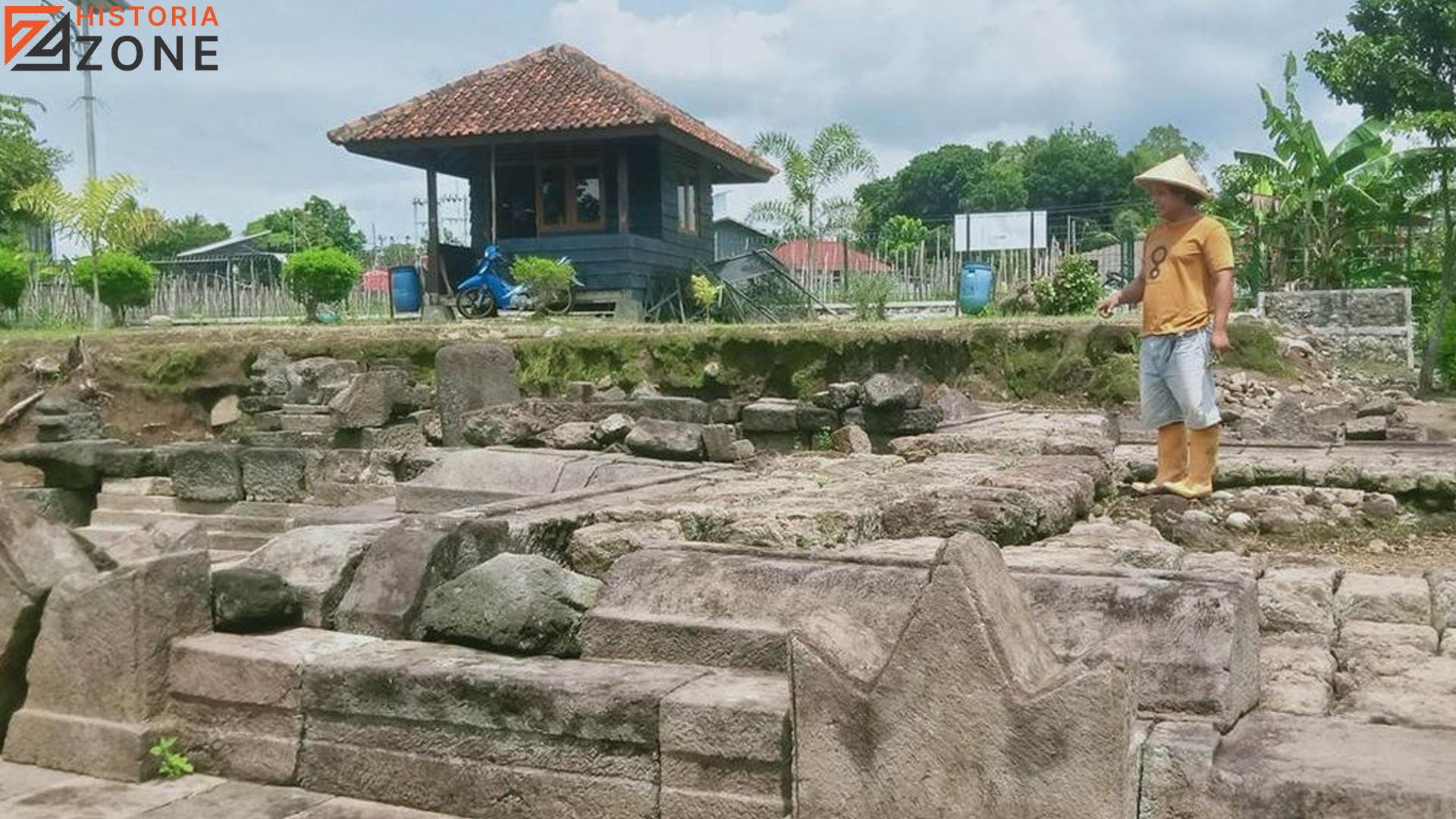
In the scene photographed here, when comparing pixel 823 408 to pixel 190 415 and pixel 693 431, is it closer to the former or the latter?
pixel 693 431

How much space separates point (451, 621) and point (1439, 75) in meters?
30.8

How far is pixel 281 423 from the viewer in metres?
12.5

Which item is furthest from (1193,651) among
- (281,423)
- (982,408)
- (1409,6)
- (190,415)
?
(1409,6)

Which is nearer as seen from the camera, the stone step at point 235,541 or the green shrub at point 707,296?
the stone step at point 235,541

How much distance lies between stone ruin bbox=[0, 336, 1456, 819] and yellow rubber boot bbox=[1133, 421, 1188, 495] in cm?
53

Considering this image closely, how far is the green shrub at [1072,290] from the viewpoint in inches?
690

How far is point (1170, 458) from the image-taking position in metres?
6.30

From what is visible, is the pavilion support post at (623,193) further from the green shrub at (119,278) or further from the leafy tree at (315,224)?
the leafy tree at (315,224)

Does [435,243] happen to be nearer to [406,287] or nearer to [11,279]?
[406,287]

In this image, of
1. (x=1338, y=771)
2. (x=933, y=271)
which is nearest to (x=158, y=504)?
(x=1338, y=771)

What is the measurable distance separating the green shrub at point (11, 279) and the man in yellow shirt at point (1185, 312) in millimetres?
22283

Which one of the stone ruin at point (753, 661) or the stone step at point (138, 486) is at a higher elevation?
the stone ruin at point (753, 661)

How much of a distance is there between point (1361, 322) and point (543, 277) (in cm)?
1161

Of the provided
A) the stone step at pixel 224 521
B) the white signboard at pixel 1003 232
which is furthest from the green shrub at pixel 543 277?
the stone step at pixel 224 521
